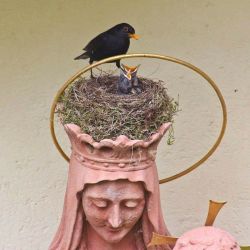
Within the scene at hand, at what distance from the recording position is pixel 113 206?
5.90 ft

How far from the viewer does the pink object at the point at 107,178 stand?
1771 mm

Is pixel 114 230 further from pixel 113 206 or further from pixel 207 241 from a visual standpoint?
pixel 207 241

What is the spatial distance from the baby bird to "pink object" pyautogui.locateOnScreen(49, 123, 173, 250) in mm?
127

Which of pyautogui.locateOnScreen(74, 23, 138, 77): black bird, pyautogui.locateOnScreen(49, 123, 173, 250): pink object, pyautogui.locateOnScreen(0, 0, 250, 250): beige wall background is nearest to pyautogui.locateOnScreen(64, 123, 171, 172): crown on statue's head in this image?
pyautogui.locateOnScreen(49, 123, 173, 250): pink object

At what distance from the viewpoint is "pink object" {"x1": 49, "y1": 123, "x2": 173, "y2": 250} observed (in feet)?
5.81

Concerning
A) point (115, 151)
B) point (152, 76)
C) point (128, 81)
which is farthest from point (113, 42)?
point (152, 76)

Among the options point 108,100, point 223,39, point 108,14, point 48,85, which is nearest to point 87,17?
point 108,14

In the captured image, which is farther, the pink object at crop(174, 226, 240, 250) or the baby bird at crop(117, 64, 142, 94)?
the baby bird at crop(117, 64, 142, 94)

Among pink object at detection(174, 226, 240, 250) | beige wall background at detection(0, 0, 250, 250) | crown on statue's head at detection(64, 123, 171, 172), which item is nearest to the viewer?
pink object at detection(174, 226, 240, 250)

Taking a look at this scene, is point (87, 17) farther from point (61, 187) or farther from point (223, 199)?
point (223, 199)

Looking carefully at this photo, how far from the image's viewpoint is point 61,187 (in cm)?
250

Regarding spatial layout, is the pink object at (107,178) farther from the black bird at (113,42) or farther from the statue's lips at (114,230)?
the black bird at (113,42)

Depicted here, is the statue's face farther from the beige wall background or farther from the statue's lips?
the beige wall background

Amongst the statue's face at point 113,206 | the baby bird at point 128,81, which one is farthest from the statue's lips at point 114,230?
the baby bird at point 128,81
